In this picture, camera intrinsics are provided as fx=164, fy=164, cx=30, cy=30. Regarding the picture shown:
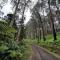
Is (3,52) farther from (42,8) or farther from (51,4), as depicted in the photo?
(42,8)

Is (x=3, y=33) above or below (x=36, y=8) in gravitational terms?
below

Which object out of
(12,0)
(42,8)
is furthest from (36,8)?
(12,0)

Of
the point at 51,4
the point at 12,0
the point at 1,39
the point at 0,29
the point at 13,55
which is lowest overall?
the point at 13,55

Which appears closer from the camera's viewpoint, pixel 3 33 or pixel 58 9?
pixel 3 33

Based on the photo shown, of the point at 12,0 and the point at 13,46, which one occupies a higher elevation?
the point at 12,0

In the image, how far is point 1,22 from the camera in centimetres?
1366

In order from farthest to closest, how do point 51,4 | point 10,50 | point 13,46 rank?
1. point 51,4
2. point 13,46
3. point 10,50

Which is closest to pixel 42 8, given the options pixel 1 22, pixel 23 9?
pixel 23 9

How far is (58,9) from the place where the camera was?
136 ft

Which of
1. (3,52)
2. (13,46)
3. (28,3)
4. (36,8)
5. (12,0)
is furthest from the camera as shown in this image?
(36,8)

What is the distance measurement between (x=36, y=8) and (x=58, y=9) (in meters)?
9.03

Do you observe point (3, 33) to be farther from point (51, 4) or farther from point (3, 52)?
point (51, 4)

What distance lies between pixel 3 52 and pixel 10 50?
1.02 meters

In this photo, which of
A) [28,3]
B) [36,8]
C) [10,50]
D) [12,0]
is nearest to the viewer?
[10,50]
